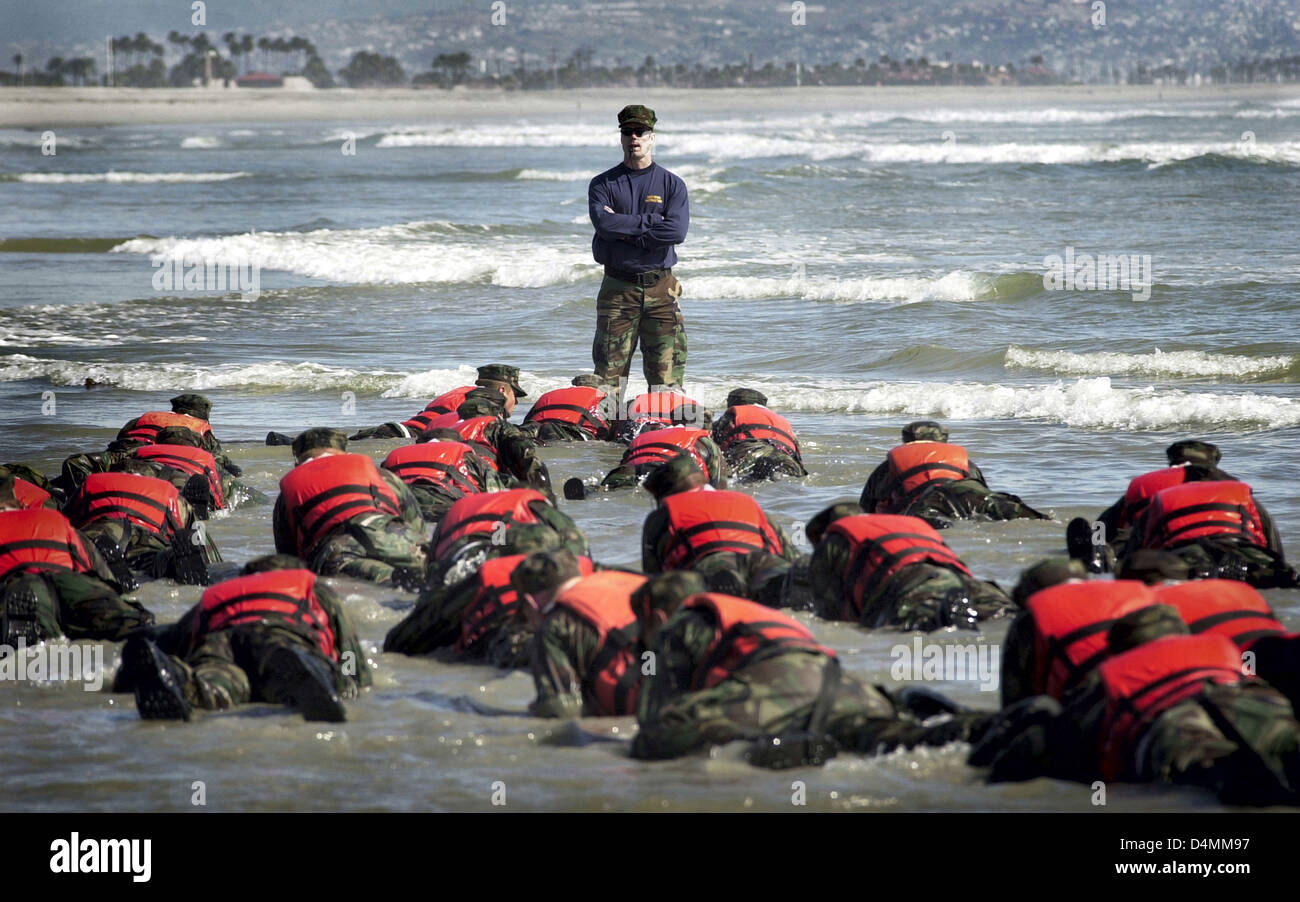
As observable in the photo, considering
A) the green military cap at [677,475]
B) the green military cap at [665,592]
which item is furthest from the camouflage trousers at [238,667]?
the green military cap at [677,475]

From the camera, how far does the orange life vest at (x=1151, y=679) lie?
190 inches

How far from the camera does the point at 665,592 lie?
18.4ft

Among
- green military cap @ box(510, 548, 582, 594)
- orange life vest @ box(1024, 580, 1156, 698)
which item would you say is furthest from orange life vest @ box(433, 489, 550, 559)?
orange life vest @ box(1024, 580, 1156, 698)

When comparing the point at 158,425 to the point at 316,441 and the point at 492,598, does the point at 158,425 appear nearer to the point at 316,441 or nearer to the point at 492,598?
the point at 316,441

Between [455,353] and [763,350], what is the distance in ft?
11.8

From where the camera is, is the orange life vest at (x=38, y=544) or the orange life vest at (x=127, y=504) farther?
the orange life vest at (x=127, y=504)

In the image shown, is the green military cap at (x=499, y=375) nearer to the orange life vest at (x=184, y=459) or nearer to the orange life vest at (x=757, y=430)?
the orange life vest at (x=757, y=430)

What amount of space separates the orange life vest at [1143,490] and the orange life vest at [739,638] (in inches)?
129

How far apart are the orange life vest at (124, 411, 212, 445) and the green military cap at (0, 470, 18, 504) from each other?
2252 millimetres

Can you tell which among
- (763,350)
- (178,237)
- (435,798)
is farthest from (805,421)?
(178,237)

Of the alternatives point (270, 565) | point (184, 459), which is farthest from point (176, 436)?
point (270, 565)

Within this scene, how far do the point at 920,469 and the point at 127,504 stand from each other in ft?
15.0

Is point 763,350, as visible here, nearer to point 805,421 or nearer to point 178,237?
point 805,421

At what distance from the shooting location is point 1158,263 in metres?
22.8
